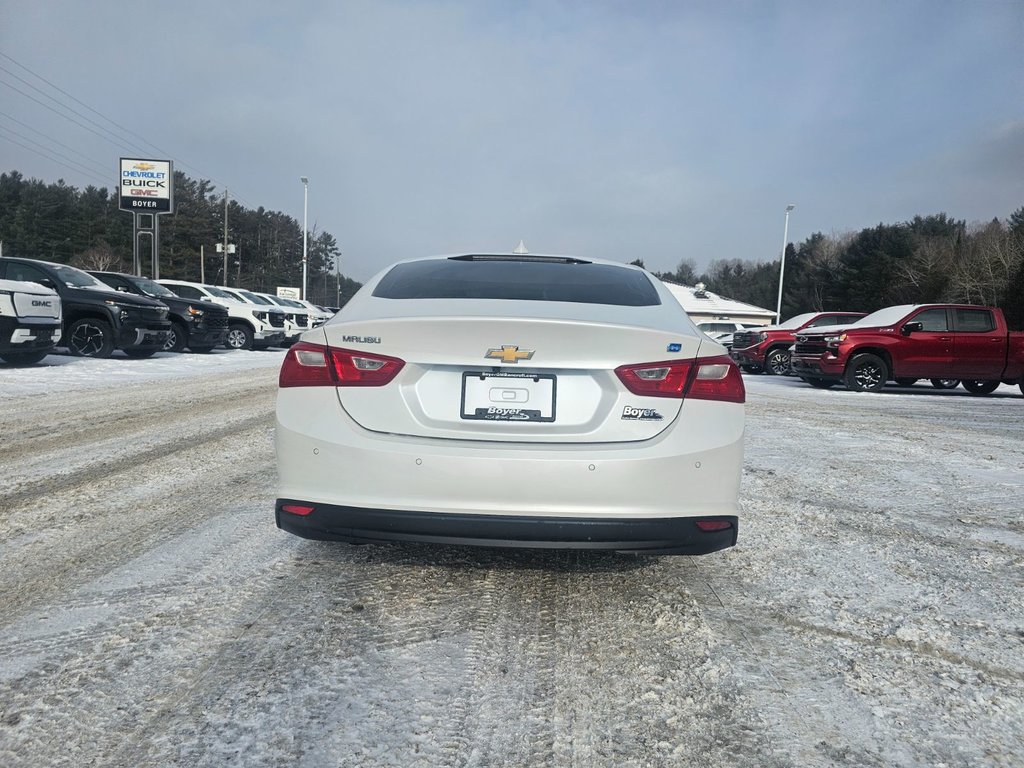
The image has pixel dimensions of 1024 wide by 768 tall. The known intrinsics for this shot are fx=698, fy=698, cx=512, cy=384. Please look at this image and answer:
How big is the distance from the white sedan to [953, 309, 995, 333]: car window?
13272 mm

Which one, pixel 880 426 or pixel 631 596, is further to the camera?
pixel 880 426

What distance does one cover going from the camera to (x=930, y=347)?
1338cm

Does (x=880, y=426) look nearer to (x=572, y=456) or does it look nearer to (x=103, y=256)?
(x=572, y=456)

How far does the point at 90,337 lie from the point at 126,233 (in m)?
68.7

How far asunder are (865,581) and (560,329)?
1833 mm

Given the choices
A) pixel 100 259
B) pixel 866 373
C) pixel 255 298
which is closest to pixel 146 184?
pixel 255 298

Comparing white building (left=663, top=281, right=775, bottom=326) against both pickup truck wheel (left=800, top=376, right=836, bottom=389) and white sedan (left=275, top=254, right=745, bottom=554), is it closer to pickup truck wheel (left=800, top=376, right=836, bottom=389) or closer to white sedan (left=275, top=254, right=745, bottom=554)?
pickup truck wheel (left=800, top=376, right=836, bottom=389)

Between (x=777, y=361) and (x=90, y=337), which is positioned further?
(x=777, y=361)

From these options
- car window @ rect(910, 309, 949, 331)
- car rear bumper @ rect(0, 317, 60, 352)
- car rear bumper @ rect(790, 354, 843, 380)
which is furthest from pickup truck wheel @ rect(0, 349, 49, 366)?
car window @ rect(910, 309, 949, 331)

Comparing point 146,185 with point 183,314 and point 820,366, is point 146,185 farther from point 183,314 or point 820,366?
point 820,366

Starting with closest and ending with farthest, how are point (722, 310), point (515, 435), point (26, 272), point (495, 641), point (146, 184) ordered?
point (495, 641), point (515, 435), point (26, 272), point (146, 184), point (722, 310)

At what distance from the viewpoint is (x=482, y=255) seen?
3852mm

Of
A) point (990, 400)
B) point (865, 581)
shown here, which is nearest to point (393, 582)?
point (865, 581)

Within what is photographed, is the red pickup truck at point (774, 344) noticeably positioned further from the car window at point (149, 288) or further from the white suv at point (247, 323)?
the car window at point (149, 288)
